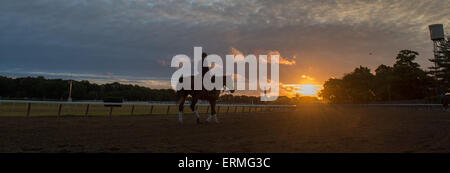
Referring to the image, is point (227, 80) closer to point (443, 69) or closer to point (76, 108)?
point (76, 108)

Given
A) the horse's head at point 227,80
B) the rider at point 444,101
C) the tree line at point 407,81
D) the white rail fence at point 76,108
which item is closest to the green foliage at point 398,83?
the tree line at point 407,81

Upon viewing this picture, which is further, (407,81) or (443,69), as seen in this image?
(407,81)

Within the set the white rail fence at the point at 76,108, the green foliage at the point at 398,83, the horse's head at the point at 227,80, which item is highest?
the green foliage at the point at 398,83

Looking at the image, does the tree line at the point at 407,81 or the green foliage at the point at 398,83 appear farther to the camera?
the green foliage at the point at 398,83

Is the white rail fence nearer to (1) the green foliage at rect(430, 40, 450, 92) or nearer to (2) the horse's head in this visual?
(2) the horse's head

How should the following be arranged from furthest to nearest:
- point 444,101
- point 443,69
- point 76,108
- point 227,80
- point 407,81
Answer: point 407,81, point 443,69, point 444,101, point 76,108, point 227,80

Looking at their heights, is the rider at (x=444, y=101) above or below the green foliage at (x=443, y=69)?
below

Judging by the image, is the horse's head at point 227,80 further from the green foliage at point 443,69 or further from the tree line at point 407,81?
the green foliage at point 443,69

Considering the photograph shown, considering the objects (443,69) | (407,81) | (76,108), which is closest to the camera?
(76,108)

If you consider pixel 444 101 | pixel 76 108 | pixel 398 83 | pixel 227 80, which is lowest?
pixel 76 108

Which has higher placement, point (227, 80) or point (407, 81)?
point (407, 81)

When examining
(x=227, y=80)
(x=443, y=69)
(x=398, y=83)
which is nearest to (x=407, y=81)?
(x=398, y=83)

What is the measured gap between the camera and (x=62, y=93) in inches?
2144
